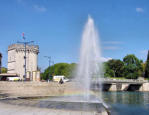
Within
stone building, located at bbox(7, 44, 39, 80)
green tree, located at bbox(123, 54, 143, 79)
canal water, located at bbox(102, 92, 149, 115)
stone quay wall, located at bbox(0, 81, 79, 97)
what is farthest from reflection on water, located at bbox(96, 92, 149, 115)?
green tree, located at bbox(123, 54, 143, 79)

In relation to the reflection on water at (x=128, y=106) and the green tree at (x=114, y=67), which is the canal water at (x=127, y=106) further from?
the green tree at (x=114, y=67)

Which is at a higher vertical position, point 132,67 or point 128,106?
point 132,67

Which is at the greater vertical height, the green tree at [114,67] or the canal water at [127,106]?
the green tree at [114,67]

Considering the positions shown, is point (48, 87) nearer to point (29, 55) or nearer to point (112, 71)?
point (29, 55)

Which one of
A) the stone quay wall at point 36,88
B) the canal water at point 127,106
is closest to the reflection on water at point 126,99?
the canal water at point 127,106

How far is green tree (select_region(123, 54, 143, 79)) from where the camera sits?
123000 mm

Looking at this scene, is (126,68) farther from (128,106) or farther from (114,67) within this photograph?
(128,106)

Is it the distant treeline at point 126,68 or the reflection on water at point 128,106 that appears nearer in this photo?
the reflection on water at point 128,106

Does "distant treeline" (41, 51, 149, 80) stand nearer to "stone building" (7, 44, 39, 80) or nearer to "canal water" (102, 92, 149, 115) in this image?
"stone building" (7, 44, 39, 80)

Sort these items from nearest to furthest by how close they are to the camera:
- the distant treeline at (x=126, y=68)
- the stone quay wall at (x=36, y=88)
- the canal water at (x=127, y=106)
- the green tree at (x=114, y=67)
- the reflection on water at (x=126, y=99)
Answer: the canal water at (x=127, y=106) → the reflection on water at (x=126, y=99) → the stone quay wall at (x=36, y=88) → the distant treeline at (x=126, y=68) → the green tree at (x=114, y=67)

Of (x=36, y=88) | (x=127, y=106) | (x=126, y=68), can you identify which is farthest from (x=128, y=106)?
(x=126, y=68)

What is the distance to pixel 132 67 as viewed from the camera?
123 metres

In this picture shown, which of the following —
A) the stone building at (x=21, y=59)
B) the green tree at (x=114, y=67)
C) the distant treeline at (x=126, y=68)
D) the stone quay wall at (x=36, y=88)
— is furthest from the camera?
the green tree at (x=114, y=67)

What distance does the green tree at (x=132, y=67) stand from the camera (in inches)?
4843
